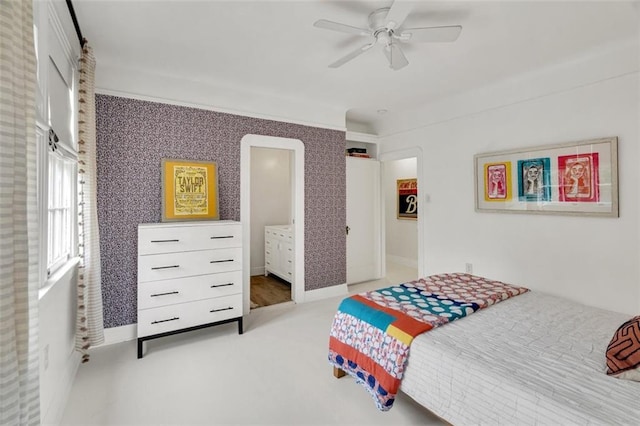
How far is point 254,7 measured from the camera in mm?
2025

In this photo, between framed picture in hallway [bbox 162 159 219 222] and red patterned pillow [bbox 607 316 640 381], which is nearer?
red patterned pillow [bbox 607 316 640 381]

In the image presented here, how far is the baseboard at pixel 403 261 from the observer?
235 inches

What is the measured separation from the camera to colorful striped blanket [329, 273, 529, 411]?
172cm

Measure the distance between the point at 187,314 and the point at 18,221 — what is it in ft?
7.01

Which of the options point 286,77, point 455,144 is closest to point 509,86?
point 455,144

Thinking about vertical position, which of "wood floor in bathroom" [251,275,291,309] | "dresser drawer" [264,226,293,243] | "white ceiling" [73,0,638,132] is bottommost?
"wood floor in bathroom" [251,275,291,309]

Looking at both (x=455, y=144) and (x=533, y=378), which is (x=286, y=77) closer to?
(x=455, y=144)

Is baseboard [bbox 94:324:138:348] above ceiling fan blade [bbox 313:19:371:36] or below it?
below

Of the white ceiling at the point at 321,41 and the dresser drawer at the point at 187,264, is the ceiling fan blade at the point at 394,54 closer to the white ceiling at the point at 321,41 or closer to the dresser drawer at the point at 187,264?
the white ceiling at the point at 321,41

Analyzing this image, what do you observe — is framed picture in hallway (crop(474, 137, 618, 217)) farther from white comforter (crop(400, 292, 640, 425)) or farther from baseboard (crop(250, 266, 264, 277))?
baseboard (crop(250, 266, 264, 277))

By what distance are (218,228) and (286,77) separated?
5.61 feet

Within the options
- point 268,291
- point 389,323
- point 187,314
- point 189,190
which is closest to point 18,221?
point 389,323

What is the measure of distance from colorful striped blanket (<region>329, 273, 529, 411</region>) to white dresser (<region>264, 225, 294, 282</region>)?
203 centimetres

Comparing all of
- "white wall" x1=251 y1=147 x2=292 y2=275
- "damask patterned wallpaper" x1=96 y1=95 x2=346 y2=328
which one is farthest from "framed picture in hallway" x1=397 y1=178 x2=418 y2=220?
"damask patterned wallpaper" x1=96 y1=95 x2=346 y2=328
